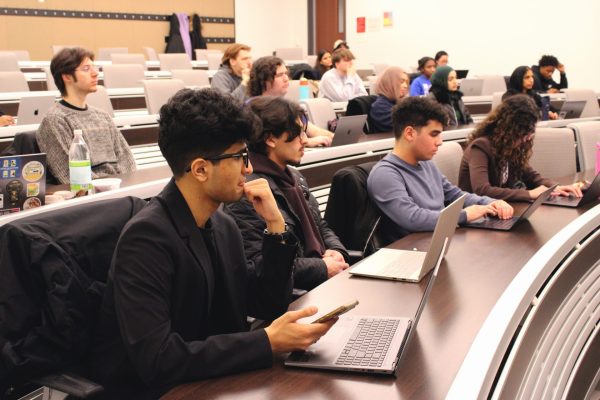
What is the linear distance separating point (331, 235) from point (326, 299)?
90cm

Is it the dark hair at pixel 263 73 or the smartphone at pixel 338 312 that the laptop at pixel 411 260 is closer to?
the smartphone at pixel 338 312

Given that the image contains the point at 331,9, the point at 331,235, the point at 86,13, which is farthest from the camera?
the point at 331,9

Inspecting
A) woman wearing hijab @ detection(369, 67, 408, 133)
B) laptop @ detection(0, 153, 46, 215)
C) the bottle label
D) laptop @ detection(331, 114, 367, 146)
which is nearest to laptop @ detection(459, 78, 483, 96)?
woman wearing hijab @ detection(369, 67, 408, 133)

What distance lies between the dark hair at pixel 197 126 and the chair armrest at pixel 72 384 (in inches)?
19.7

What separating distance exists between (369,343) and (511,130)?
89.0 inches

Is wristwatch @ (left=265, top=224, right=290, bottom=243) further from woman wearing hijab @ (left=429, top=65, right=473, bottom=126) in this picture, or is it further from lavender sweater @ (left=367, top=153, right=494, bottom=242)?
woman wearing hijab @ (left=429, top=65, right=473, bottom=126)

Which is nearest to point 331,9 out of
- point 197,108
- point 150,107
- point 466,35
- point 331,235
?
point 466,35

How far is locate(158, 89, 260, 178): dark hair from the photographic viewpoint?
5.11ft

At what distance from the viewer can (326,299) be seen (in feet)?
6.17

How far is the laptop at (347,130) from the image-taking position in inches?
165

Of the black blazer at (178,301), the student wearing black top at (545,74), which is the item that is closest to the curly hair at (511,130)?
the black blazer at (178,301)

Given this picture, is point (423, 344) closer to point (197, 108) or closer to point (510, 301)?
point (510, 301)

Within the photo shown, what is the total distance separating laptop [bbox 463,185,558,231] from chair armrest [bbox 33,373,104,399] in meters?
1.72

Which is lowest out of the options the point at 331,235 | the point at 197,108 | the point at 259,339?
the point at 331,235
